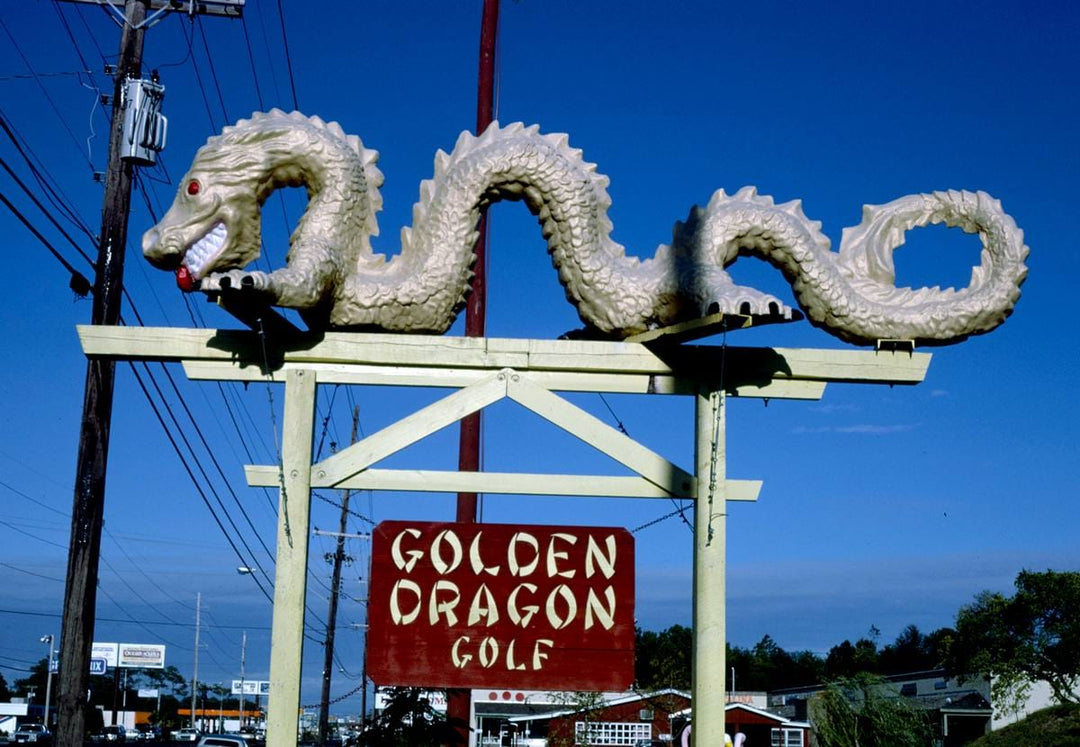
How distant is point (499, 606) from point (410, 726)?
2.10m

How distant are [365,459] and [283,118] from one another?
1755 millimetres

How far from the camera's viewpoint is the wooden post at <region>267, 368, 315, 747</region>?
5.89 metres

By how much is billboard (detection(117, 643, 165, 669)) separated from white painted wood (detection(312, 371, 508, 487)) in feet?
350

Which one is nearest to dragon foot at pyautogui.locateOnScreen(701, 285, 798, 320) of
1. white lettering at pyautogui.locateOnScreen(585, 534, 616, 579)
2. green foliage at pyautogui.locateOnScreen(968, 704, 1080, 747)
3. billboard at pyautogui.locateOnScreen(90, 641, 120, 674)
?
white lettering at pyautogui.locateOnScreen(585, 534, 616, 579)

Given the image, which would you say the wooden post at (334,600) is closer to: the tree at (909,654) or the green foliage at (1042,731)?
the green foliage at (1042,731)

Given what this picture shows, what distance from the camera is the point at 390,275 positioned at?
Result: 634 cm

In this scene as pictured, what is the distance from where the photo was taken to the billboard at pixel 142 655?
105938 millimetres

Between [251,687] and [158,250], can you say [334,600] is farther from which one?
[251,687]

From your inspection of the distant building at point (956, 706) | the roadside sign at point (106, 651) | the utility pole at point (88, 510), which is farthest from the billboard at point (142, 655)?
the utility pole at point (88, 510)

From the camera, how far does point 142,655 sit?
107m

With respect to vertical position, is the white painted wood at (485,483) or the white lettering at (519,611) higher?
the white painted wood at (485,483)

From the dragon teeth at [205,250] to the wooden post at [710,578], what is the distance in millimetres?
2462

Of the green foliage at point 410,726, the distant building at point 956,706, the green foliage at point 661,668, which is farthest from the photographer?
the distant building at point 956,706

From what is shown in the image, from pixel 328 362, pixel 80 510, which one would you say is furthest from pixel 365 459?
pixel 80 510
